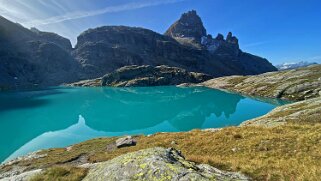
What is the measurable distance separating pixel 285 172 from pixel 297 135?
508 inches

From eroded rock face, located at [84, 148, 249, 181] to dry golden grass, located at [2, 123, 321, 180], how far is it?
7.99 feet

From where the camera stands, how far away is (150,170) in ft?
38.7

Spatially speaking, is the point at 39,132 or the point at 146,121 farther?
the point at 146,121

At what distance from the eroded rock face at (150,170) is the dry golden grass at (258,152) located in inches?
95.8

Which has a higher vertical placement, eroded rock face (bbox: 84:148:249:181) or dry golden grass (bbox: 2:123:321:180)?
eroded rock face (bbox: 84:148:249:181)

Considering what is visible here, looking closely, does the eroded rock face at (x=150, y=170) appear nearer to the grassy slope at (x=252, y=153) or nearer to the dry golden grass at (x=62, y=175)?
the dry golden grass at (x=62, y=175)

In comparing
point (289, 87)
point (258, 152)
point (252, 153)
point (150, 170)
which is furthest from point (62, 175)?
point (289, 87)

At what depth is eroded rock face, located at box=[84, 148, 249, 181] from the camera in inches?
446

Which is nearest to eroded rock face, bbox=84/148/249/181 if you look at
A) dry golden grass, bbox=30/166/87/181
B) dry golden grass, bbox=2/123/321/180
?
dry golden grass, bbox=30/166/87/181

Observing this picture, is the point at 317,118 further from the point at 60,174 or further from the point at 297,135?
the point at 60,174

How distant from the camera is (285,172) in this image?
14.7 metres

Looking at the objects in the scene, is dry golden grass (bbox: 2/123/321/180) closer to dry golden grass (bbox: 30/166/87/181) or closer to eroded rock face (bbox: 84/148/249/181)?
eroded rock face (bbox: 84/148/249/181)

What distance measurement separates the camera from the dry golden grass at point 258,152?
15175 mm

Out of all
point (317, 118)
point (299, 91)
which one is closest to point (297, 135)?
point (317, 118)
